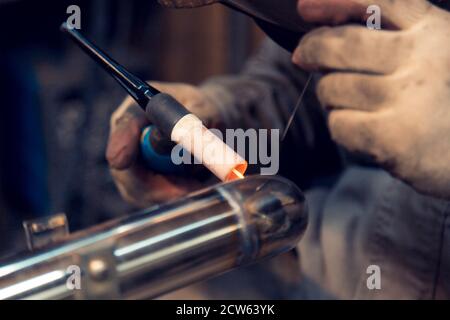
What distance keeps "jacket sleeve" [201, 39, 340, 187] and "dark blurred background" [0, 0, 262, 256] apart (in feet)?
1.26

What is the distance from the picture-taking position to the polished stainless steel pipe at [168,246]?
1.10 feet

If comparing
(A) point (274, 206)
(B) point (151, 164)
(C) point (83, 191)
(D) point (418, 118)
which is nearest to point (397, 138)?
(D) point (418, 118)

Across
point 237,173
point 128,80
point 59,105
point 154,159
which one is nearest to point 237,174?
point 237,173

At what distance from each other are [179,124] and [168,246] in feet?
0.32

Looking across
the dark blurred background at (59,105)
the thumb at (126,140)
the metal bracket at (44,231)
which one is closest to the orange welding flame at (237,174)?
the metal bracket at (44,231)

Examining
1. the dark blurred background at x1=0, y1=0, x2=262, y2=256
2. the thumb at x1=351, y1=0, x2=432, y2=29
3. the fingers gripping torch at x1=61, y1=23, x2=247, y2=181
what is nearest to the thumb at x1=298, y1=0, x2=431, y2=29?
the thumb at x1=351, y1=0, x2=432, y2=29

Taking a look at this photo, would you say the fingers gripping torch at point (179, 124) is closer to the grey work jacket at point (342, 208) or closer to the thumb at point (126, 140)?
the thumb at point (126, 140)

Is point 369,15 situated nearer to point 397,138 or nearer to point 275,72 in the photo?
point 397,138

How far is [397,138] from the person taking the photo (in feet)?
1.57

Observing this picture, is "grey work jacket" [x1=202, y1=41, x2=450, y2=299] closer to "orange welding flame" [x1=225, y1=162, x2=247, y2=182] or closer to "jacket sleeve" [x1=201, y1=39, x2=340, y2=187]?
"jacket sleeve" [x1=201, y1=39, x2=340, y2=187]

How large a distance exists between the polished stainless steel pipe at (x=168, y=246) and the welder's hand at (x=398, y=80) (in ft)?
0.40

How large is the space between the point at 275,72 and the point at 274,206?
449mm

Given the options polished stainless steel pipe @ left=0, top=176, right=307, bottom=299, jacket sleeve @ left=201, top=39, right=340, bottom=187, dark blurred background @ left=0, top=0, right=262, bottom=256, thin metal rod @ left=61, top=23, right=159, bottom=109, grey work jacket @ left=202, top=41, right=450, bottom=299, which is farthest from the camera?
dark blurred background @ left=0, top=0, right=262, bottom=256

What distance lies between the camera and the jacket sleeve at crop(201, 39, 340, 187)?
73 cm
